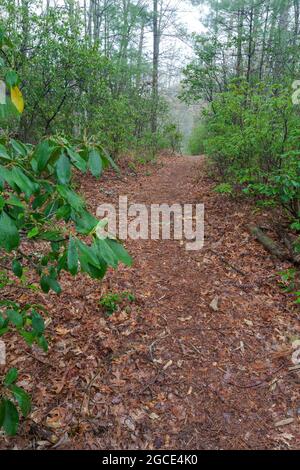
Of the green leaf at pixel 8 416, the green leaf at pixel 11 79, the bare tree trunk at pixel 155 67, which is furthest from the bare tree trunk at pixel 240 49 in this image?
the green leaf at pixel 8 416

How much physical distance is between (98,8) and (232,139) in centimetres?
886

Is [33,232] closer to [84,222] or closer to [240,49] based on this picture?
[84,222]

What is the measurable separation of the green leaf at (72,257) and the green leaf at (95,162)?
336mm

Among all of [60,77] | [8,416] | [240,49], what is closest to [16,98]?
[8,416]

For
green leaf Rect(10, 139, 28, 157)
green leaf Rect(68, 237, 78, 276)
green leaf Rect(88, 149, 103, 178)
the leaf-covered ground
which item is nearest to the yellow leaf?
green leaf Rect(10, 139, 28, 157)

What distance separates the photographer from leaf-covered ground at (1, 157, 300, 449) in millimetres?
2127

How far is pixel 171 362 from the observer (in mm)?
2680

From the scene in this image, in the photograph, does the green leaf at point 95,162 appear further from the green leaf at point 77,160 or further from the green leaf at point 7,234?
the green leaf at point 7,234

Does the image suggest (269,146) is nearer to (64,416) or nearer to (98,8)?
(64,416)

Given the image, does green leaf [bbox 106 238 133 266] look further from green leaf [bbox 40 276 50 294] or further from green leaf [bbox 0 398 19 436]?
green leaf [bbox 0 398 19 436]

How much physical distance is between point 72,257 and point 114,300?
7.57 feet

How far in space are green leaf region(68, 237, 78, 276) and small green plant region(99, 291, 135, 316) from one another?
87.9 inches

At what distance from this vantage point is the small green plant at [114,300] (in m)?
3.15

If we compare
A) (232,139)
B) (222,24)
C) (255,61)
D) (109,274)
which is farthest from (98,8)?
(109,274)
